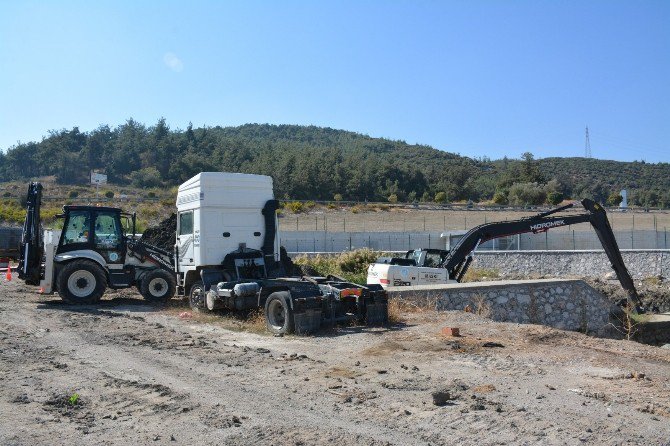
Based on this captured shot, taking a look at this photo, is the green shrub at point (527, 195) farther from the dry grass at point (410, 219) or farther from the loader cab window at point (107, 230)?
the loader cab window at point (107, 230)

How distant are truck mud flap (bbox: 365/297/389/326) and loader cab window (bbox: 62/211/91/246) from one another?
379 inches

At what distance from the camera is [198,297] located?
15422 mm

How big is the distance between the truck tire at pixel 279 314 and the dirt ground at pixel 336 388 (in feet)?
0.99

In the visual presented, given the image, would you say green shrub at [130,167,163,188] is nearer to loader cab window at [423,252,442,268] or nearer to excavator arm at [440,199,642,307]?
loader cab window at [423,252,442,268]

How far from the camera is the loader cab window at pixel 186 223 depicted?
52.7 feet

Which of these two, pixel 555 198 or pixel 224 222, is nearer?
pixel 224 222

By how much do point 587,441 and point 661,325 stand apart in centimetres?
1896

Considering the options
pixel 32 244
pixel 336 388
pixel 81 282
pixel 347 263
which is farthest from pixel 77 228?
pixel 347 263

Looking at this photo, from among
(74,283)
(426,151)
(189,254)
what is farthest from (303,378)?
(426,151)

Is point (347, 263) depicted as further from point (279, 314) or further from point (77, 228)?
point (279, 314)

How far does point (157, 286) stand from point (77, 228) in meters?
2.74

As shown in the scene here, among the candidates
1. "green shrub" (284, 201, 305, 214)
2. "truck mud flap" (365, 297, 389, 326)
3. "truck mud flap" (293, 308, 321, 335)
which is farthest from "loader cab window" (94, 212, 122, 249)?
"green shrub" (284, 201, 305, 214)

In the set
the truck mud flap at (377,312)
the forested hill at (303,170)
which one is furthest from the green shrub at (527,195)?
the truck mud flap at (377,312)

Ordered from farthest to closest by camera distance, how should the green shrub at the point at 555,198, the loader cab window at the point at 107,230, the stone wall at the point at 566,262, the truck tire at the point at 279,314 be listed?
1. the green shrub at the point at 555,198
2. the stone wall at the point at 566,262
3. the loader cab window at the point at 107,230
4. the truck tire at the point at 279,314
